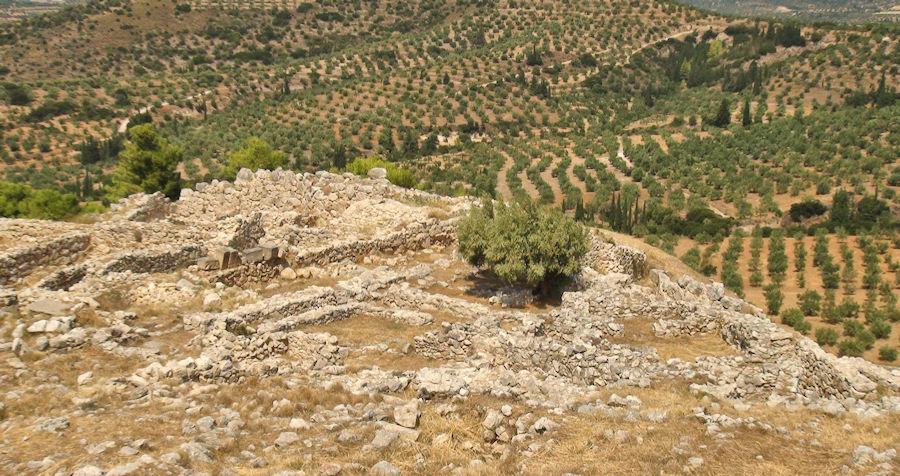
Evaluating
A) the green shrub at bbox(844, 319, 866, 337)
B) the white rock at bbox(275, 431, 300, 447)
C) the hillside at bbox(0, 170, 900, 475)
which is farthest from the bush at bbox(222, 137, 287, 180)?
the green shrub at bbox(844, 319, 866, 337)

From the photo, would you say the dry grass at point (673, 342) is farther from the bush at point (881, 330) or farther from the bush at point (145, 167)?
the bush at point (145, 167)

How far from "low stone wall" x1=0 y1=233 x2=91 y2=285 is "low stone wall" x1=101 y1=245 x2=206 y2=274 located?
75.8 inches

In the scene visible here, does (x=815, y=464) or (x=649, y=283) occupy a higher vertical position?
(x=815, y=464)

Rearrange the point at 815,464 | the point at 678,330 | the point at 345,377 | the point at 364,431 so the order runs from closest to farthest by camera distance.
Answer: the point at 815,464, the point at 364,431, the point at 345,377, the point at 678,330

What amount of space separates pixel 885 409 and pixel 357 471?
7.64 m

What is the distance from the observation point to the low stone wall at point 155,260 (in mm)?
15437

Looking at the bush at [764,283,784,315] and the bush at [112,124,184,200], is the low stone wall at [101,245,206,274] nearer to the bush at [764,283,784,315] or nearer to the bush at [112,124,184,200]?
the bush at [112,124,184,200]

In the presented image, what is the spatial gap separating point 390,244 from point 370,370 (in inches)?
366

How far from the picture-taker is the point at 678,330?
1454 centimetres

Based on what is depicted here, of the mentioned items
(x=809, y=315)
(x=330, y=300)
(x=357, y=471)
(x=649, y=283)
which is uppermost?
(x=357, y=471)

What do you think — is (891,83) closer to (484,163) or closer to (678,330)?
(484,163)

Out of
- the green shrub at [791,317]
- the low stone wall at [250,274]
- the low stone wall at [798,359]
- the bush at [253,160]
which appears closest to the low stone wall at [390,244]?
the low stone wall at [250,274]

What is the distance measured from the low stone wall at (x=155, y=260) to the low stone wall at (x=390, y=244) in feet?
9.37

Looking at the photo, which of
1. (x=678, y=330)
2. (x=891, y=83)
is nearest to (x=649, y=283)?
(x=678, y=330)
